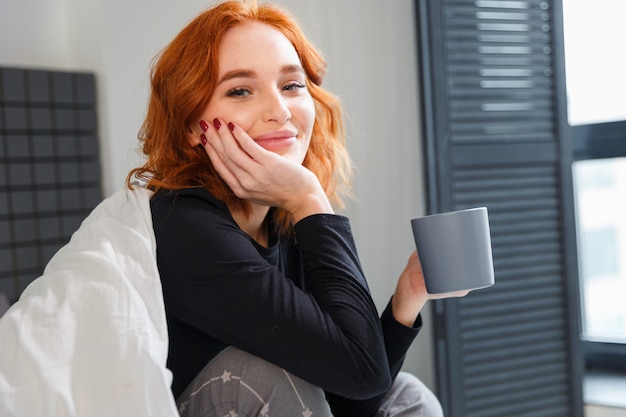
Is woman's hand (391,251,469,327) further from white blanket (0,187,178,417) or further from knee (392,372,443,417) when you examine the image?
white blanket (0,187,178,417)

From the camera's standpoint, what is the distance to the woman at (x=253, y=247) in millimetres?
1169

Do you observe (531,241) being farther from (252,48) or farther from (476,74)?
(252,48)

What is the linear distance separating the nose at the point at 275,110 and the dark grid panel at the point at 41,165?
1334 mm

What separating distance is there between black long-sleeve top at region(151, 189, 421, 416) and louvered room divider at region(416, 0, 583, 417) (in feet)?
4.25

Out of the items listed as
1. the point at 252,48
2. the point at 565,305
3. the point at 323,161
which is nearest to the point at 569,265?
the point at 565,305

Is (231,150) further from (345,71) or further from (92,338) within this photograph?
(345,71)

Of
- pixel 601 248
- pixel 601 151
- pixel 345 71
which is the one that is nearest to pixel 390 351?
pixel 345 71

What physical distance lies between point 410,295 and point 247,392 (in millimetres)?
378

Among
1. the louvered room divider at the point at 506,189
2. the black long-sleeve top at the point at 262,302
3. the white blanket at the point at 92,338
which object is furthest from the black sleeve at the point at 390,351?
the louvered room divider at the point at 506,189

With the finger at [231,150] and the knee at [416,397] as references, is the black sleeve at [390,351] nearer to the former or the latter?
the knee at [416,397]

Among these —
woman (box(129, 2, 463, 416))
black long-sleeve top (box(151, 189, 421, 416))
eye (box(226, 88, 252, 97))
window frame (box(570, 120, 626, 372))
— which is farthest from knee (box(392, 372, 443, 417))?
window frame (box(570, 120, 626, 372))

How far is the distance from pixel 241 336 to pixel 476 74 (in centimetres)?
165

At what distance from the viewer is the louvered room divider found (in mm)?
2508

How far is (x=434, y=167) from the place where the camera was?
2504mm
